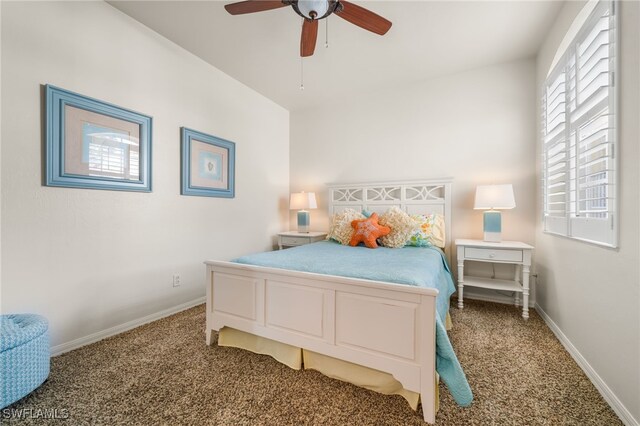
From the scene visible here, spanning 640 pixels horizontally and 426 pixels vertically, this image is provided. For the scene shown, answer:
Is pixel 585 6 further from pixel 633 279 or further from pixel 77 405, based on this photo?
pixel 77 405

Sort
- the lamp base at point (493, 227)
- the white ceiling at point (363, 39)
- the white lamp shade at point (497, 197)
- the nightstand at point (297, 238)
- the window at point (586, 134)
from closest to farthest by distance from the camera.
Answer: the window at point (586, 134) → the white ceiling at point (363, 39) → the white lamp shade at point (497, 197) → the lamp base at point (493, 227) → the nightstand at point (297, 238)

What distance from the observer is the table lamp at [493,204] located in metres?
2.70

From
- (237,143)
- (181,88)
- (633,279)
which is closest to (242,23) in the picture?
(181,88)

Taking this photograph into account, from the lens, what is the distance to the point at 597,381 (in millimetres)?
1558

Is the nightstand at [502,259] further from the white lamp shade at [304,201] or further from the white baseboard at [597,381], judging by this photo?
the white lamp shade at [304,201]

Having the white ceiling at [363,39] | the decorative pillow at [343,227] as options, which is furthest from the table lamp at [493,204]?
the white ceiling at [363,39]

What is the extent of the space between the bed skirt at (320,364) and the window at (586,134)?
55.8 inches

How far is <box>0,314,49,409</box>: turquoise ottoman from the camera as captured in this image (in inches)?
53.4

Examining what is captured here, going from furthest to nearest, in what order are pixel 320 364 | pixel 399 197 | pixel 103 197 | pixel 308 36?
pixel 399 197 → pixel 103 197 → pixel 308 36 → pixel 320 364

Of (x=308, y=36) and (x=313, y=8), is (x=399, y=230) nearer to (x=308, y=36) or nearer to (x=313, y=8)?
(x=308, y=36)

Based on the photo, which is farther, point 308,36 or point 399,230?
point 399,230

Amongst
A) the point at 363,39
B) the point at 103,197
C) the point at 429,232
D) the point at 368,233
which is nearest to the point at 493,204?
the point at 429,232

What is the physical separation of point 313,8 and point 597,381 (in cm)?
288

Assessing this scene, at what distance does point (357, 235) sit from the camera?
112 inches
